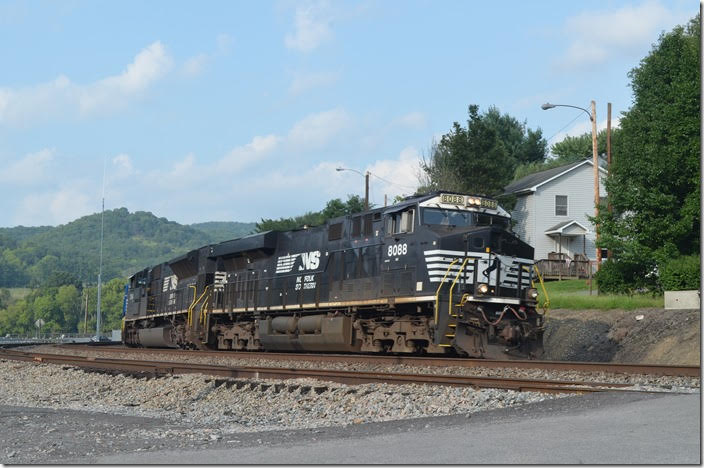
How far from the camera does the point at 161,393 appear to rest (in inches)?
609

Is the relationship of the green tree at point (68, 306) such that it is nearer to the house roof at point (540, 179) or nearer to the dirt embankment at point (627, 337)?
the house roof at point (540, 179)

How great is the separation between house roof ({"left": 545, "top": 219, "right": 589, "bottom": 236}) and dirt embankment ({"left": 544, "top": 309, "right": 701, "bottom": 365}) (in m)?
25.0

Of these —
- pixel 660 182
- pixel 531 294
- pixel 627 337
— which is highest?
pixel 660 182

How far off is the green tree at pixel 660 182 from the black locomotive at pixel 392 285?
40.3ft

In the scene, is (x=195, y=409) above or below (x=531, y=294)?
below

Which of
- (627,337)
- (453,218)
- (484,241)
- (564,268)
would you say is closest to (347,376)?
(484,241)

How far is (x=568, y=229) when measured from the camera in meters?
54.1

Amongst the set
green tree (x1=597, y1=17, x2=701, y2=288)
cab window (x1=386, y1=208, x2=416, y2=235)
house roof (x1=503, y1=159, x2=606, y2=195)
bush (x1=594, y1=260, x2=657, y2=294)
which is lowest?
bush (x1=594, y1=260, x2=657, y2=294)

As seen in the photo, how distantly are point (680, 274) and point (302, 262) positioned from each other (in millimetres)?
14015

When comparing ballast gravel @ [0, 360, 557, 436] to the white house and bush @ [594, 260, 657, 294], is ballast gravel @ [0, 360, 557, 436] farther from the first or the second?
the white house

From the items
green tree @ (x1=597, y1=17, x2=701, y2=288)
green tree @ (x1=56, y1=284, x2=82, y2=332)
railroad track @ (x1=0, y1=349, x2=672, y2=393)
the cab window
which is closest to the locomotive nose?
the cab window

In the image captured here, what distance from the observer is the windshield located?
63.7 ft

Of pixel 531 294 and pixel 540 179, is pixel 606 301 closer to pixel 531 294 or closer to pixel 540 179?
pixel 531 294

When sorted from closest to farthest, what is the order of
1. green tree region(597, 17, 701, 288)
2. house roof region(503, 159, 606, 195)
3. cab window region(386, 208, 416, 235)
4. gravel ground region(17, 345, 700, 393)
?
gravel ground region(17, 345, 700, 393)
cab window region(386, 208, 416, 235)
green tree region(597, 17, 701, 288)
house roof region(503, 159, 606, 195)
